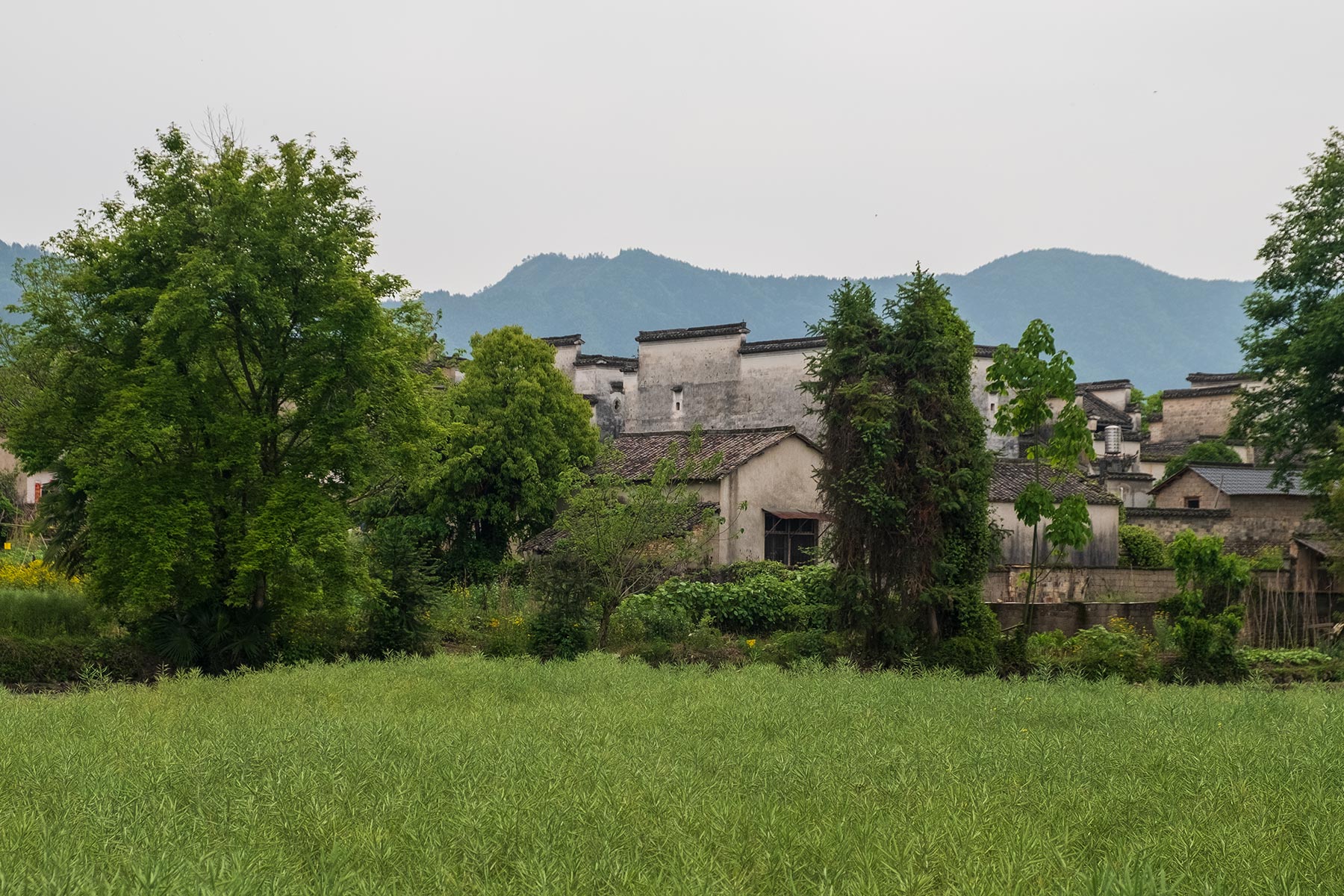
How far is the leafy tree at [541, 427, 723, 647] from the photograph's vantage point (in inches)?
840

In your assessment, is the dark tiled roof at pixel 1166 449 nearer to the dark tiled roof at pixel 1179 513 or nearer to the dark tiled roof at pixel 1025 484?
the dark tiled roof at pixel 1179 513

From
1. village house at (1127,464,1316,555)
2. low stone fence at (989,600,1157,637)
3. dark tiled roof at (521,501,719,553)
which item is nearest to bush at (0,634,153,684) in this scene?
dark tiled roof at (521,501,719,553)

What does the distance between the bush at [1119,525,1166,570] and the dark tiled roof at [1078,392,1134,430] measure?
19328mm

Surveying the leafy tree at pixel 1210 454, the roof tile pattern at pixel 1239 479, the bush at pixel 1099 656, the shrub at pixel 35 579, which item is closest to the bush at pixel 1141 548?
the roof tile pattern at pixel 1239 479

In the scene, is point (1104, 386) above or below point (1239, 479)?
above

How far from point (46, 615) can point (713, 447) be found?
1758 cm

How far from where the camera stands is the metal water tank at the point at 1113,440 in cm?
5622

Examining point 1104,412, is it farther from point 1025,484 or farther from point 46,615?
point 46,615

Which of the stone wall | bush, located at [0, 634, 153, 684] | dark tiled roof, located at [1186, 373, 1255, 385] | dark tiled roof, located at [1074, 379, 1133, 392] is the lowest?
bush, located at [0, 634, 153, 684]

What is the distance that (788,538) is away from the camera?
1258 inches

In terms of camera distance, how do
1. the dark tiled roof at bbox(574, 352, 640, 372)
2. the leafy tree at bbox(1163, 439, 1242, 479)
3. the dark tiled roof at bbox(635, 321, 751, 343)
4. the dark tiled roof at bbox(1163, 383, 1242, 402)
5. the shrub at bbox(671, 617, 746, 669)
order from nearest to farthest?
1. the shrub at bbox(671, 617, 746, 669)
2. the leafy tree at bbox(1163, 439, 1242, 479)
3. the dark tiled roof at bbox(635, 321, 751, 343)
4. the dark tiled roof at bbox(574, 352, 640, 372)
5. the dark tiled roof at bbox(1163, 383, 1242, 402)

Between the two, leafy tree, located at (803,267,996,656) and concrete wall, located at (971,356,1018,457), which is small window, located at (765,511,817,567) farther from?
concrete wall, located at (971,356,1018,457)

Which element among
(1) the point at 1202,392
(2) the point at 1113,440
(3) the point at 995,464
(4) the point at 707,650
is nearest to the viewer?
(4) the point at 707,650

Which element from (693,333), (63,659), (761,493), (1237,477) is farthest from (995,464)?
(63,659)
